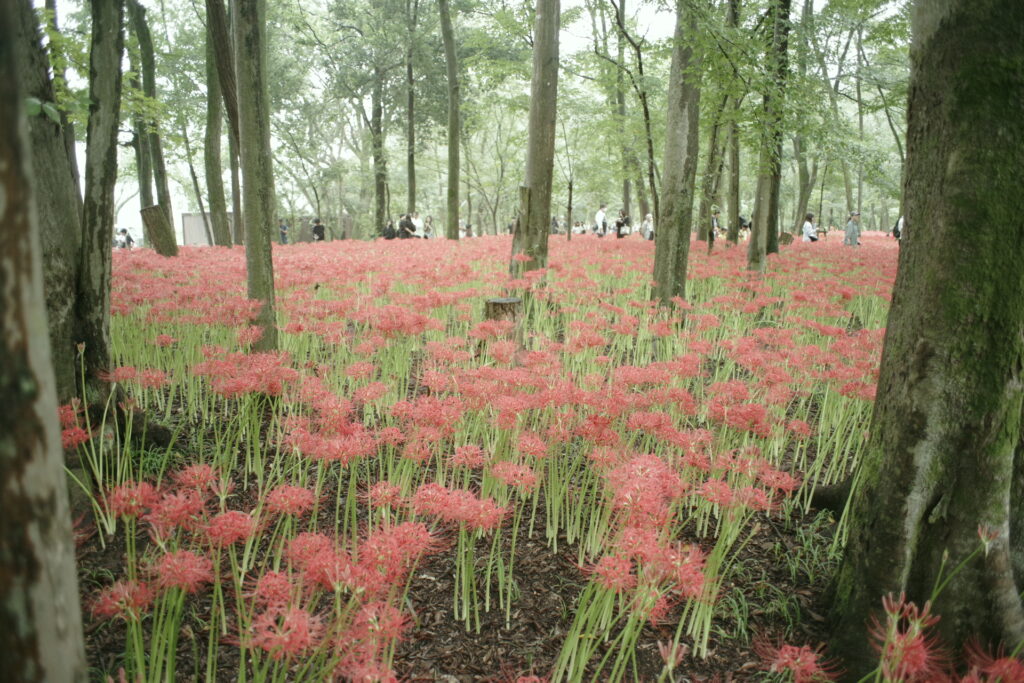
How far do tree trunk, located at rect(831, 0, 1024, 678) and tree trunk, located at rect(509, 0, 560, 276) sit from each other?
576cm

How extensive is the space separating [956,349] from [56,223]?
4.42 meters

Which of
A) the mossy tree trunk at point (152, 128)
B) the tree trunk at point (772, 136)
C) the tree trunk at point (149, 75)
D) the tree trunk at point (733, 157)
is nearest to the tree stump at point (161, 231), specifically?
the mossy tree trunk at point (152, 128)

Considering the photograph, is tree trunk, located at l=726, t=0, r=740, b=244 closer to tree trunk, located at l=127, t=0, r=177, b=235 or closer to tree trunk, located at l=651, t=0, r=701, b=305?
tree trunk, located at l=651, t=0, r=701, b=305

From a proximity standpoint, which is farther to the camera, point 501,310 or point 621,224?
point 621,224

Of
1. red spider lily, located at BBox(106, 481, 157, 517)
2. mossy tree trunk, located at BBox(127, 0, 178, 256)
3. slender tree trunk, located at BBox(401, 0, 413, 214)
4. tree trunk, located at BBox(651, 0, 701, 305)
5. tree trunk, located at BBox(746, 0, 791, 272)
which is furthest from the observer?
slender tree trunk, located at BBox(401, 0, 413, 214)

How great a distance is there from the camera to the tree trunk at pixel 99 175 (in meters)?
3.22

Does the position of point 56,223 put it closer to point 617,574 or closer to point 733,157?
point 617,574

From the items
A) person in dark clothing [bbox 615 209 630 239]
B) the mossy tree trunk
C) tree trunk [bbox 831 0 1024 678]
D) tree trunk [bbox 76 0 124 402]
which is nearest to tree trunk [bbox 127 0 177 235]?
the mossy tree trunk

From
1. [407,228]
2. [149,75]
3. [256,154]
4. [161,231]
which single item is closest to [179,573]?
[256,154]

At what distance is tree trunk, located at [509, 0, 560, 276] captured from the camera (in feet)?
25.3

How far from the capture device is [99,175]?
3.27 meters

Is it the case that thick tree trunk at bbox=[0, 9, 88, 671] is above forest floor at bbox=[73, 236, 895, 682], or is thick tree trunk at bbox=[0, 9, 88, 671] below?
above

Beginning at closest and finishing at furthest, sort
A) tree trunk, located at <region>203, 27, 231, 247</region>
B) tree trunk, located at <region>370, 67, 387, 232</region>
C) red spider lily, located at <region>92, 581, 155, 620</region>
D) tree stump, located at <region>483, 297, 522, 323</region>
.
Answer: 1. red spider lily, located at <region>92, 581, 155, 620</region>
2. tree stump, located at <region>483, 297, 522, 323</region>
3. tree trunk, located at <region>203, 27, 231, 247</region>
4. tree trunk, located at <region>370, 67, 387, 232</region>

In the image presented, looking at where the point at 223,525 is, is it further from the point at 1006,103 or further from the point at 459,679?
the point at 1006,103
